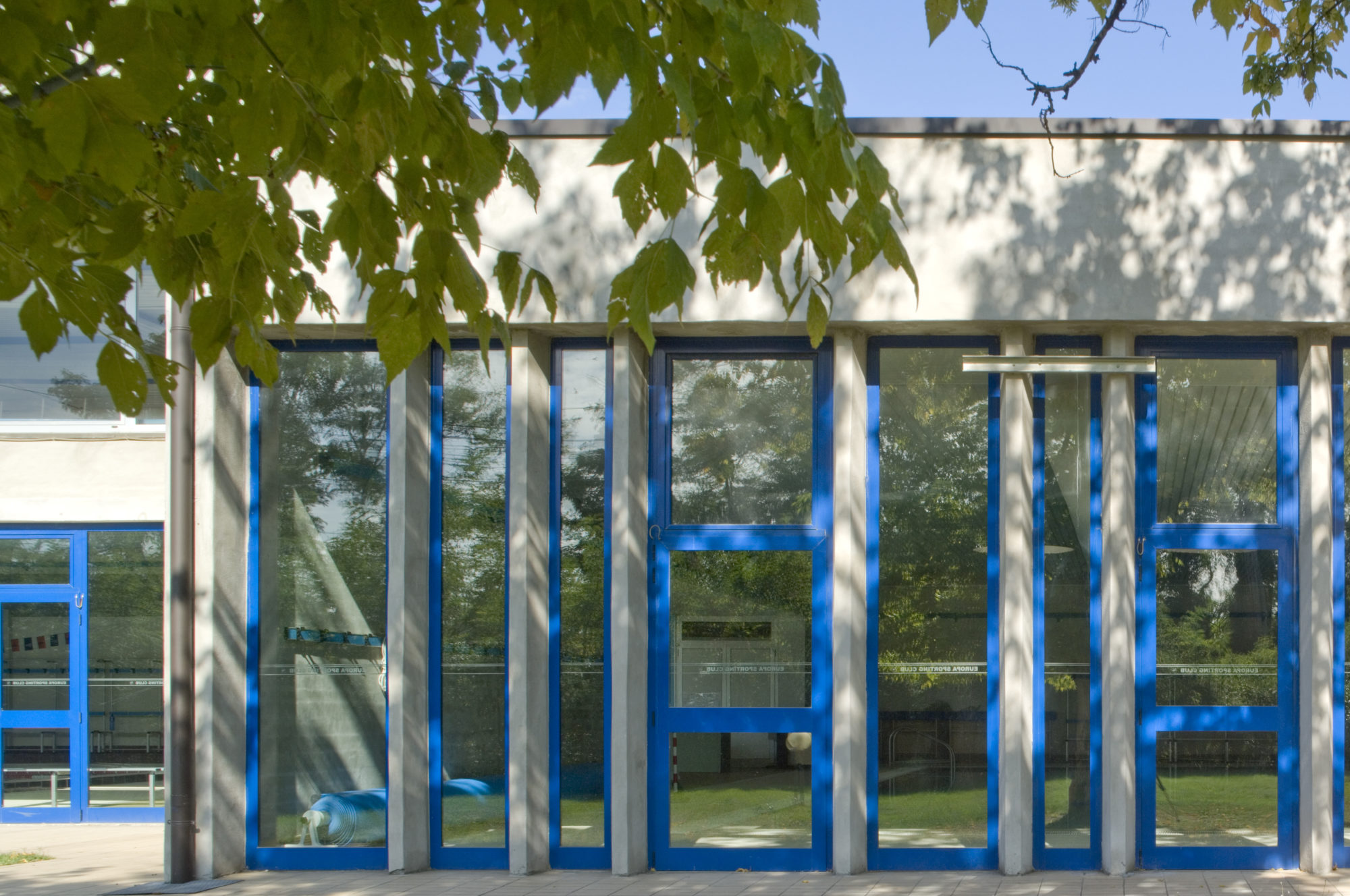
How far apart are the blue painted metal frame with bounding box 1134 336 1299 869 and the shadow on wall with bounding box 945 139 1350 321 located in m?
0.47

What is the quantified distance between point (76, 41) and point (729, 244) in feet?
6.15

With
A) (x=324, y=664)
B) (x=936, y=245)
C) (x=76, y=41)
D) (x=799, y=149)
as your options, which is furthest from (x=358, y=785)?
(x=799, y=149)

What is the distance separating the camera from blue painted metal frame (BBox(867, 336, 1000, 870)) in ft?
24.3

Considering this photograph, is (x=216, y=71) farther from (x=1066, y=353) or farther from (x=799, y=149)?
(x=1066, y=353)

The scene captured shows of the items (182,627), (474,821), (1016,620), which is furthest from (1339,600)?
(182,627)

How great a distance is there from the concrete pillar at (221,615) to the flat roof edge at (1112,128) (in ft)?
9.19

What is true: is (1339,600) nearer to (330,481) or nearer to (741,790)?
(741,790)

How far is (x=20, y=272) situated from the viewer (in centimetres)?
303

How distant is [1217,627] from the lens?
7.40 meters

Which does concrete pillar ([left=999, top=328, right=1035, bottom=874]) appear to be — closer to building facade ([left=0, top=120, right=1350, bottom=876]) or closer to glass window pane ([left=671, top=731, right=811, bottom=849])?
building facade ([left=0, top=120, right=1350, bottom=876])

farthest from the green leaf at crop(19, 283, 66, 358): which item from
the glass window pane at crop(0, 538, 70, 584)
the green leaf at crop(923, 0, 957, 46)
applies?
the glass window pane at crop(0, 538, 70, 584)

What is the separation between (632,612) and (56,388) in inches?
232

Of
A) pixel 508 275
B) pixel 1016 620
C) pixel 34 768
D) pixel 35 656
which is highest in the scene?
pixel 508 275

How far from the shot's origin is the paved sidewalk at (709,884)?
6832 millimetres
